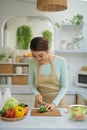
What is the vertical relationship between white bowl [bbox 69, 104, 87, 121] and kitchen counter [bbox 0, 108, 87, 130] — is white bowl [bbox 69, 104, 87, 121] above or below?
above

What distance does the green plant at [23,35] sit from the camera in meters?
3.99

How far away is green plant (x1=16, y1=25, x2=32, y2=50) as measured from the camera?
157 inches

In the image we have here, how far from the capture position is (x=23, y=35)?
3.99m

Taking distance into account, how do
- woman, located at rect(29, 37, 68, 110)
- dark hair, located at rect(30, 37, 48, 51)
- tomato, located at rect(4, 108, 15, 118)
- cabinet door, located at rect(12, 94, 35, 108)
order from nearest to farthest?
tomato, located at rect(4, 108, 15, 118), dark hair, located at rect(30, 37, 48, 51), woman, located at rect(29, 37, 68, 110), cabinet door, located at rect(12, 94, 35, 108)

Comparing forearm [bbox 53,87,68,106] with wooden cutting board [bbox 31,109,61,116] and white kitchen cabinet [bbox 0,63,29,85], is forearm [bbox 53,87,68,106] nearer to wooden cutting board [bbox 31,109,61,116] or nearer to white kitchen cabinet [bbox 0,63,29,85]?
wooden cutting board [bbox 31,109,61,116]

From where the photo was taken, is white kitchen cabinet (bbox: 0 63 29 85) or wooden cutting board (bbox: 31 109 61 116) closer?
wooden cutting board (bbox: 31 109 61 116)

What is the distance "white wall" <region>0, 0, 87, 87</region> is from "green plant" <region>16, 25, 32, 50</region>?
Result: 24 cm

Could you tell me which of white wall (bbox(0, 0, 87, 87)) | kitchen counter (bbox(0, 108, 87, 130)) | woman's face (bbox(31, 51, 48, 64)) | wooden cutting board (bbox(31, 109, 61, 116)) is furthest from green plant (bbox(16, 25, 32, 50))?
kitchen counter (bbox(0, 108, 87, 130))

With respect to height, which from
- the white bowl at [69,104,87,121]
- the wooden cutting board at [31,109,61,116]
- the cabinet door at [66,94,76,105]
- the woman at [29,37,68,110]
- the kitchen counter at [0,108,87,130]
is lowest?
the cabinet door at [66,94,76,105]

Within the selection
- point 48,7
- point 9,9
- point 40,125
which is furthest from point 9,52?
point 40,125

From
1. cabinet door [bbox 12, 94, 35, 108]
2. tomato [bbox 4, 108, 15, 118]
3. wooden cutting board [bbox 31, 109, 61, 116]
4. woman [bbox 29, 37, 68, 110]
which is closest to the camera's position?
tomato [bbox 4, 108, 15, 118]

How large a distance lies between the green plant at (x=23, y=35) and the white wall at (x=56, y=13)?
24 cm

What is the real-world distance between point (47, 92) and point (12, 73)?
179 centimetres

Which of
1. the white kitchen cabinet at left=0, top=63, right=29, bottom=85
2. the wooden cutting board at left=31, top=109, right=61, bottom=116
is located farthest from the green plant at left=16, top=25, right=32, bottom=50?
the wooden cutting board at left=31, top=109, right=61, bottom=116
